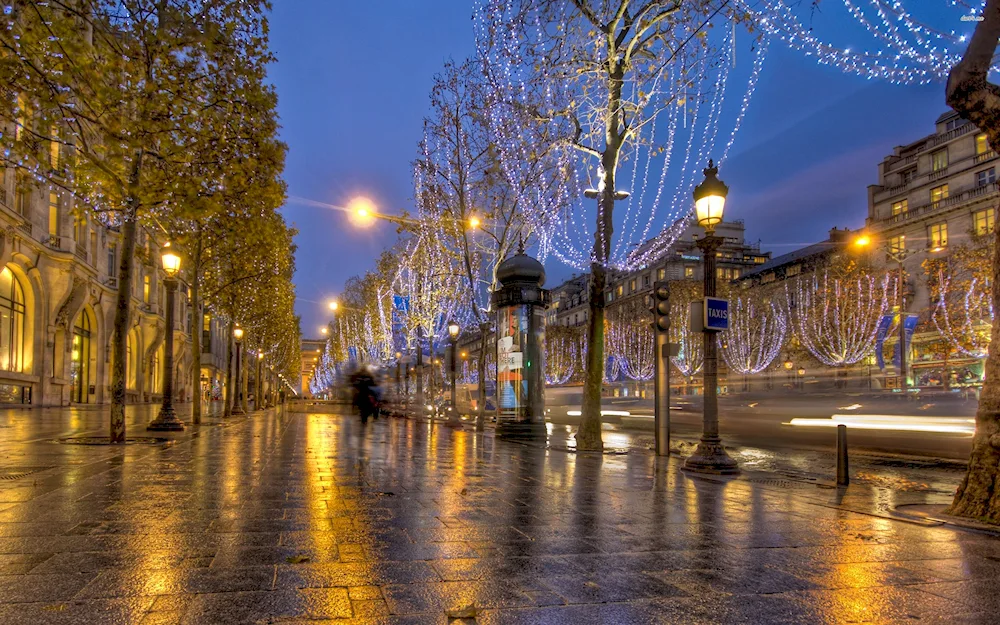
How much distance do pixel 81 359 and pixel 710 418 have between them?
40666 mm

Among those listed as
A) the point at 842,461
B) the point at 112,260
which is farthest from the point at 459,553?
the point at 112,260

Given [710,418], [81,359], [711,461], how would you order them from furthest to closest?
[81,359] → [710,418] → [711,461]

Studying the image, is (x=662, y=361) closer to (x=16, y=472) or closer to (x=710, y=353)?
(x=710, y=353)

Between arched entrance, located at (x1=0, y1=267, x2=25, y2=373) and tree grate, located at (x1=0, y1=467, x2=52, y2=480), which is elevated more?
arched entrance, located at (x1=0, y1=267, x2=25, y2=373)

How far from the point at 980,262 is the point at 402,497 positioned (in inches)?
1133

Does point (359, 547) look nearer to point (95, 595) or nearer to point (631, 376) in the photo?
point (95, 595)

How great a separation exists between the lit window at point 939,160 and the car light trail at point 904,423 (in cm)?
4061

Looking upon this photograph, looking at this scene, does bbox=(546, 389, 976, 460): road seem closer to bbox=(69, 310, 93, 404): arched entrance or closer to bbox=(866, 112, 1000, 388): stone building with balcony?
bbox=(866, 112, 1000, 388): stone building with balcony

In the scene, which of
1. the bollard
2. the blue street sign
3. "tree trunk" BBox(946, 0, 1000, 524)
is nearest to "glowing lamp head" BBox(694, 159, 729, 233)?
the blue street sign

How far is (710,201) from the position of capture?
11.7 meters

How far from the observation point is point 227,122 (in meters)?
11.6

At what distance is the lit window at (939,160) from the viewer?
164 feet

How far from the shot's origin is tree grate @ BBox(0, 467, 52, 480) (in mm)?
8412

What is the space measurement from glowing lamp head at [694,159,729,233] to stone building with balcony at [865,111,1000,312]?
35.6 meters
